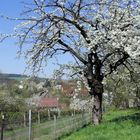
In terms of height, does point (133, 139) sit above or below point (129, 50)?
below

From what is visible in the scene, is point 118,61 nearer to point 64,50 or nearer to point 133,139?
point 64,50

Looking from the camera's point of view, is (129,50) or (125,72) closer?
(129,50)

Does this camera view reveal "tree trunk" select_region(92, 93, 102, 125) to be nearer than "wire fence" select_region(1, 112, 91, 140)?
No

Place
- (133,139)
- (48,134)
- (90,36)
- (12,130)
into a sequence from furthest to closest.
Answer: (90,36) < (48,134) < (12,130) < (133,139)

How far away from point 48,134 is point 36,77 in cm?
609

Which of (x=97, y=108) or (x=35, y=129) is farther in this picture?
(x=97, y=108)

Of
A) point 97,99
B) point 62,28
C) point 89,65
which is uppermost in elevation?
point 62,28

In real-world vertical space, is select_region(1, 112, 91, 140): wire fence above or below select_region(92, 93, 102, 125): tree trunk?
below

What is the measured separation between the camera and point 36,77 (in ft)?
96.1

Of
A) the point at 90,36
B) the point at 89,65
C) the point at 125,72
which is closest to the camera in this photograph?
the point at 90,36

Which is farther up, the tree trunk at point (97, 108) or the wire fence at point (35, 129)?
the tree trunk at point (97, 108)

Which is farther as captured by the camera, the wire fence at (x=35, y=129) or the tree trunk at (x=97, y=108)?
the tree trunk at (x=97, y=108)

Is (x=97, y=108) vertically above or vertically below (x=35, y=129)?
above

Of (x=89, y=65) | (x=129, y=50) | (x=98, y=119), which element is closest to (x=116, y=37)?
(x=129, y=50)
